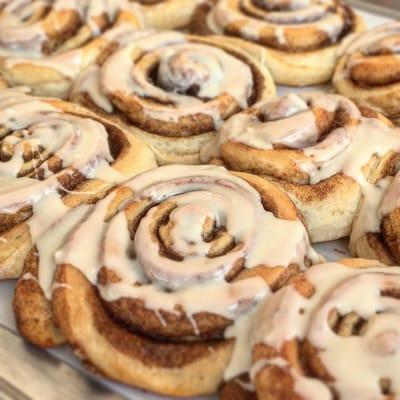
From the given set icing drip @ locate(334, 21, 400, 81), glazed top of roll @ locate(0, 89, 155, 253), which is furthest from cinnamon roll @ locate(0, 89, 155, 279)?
icing drip @ locate(334, 21, 400, 81)

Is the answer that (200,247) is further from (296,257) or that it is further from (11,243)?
(11,243)

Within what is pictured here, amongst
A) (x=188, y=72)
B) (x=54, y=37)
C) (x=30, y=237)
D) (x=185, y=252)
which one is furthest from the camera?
(x=54, y=37)

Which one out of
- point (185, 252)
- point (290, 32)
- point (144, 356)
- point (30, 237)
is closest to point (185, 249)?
point (185, 252)

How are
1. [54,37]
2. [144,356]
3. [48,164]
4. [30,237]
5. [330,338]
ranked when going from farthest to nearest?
[54,37]
[48,164]
[30,237]
[144,356]
[330,338]

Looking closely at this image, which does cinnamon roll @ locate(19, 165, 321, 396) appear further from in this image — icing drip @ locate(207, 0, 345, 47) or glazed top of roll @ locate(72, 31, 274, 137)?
icing drip @ locate(207, 0, 345, 47)

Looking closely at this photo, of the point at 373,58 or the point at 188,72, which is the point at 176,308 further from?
the point at 373,58
